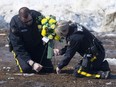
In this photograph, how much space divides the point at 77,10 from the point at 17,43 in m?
9.34

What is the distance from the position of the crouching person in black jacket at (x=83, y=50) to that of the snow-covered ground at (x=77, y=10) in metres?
8.42

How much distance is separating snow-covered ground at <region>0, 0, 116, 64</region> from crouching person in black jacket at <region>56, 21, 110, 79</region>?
27.6 feet

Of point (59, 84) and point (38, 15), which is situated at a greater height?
point (38, 15)

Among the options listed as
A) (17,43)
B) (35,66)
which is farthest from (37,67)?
(17,43)

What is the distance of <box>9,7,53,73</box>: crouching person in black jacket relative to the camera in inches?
373

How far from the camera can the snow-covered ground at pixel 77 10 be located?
58.6 ft

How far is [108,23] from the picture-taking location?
58.2ft

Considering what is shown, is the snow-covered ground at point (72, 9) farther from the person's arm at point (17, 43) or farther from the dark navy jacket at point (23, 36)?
the person's arm at point (17, 43)

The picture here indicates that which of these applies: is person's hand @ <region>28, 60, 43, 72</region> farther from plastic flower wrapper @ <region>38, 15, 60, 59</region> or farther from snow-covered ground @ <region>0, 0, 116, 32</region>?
snow-covered ground @ <region>0, 0, 116, 32</region>

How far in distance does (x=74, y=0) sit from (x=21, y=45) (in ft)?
32.6

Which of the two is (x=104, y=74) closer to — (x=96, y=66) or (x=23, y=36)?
(x=96, y=66)

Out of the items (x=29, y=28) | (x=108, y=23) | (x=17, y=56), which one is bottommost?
(x=108, y=23)

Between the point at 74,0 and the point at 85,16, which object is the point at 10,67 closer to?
the point at 85,16

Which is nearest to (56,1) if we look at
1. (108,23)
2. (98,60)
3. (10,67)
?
(108,23)
